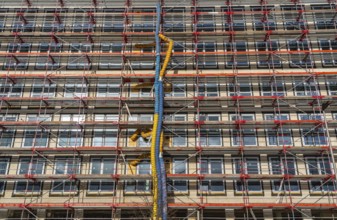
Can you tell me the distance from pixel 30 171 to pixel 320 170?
18.9m

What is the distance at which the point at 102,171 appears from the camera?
2795 cm

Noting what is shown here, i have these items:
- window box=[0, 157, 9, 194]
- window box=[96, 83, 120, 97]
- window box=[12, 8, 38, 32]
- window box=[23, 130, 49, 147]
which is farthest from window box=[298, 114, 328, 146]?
window box=[12, 8, 38, 32]

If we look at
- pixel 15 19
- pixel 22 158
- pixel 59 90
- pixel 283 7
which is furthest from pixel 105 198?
pixel 283 7

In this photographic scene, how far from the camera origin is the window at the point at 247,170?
27078mm

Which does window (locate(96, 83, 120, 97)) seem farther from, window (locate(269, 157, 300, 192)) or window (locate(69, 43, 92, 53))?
window (locate(269, 157, 300, 192))

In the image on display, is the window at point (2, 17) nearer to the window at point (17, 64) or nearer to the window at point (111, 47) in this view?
the window at point (17, 64)

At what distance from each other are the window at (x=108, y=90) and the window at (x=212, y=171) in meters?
7.96

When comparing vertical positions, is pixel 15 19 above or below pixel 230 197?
above

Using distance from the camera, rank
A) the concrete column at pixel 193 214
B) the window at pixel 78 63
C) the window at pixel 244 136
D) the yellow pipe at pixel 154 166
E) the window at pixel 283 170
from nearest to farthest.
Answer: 1. the yellow pipe at pixel 154 166
2. the concrete column at pixel 193 214
3. the window at pixel 283 170
4. the window at pixel 244 136
5. the window at pixel 78 63

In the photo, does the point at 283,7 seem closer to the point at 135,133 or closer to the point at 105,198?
the point at 135,133

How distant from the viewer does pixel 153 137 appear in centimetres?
2672

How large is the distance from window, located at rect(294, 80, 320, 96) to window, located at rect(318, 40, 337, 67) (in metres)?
2.20

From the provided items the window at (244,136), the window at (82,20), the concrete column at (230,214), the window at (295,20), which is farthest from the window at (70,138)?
the window at (295,20)

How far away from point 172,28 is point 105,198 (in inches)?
552
